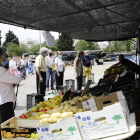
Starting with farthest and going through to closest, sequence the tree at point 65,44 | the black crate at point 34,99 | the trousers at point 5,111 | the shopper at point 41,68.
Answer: the tree at point 65,44 → the shopper at point 41,68 → the black crate at point 34,99 → the trousers at point 5,111

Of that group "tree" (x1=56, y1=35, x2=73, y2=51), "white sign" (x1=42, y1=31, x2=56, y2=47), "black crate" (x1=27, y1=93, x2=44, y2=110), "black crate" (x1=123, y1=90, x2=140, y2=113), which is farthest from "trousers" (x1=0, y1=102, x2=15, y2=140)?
"tree" (x1=56, y1=35, x2=73, y2=51)

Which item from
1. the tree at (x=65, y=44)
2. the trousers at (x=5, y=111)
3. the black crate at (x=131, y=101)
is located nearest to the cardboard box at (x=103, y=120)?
the black crate at (x=131, y=101)

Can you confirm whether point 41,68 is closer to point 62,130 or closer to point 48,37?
point 48,37

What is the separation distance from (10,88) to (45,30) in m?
3.05

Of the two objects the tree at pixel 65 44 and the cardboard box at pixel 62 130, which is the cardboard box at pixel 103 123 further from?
the tree at pixel 65 44

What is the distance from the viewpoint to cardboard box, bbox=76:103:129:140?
75.0 inches

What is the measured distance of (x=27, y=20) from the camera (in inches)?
169

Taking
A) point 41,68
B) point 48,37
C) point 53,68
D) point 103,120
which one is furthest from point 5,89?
point 53,68

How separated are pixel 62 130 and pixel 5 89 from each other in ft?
5.17

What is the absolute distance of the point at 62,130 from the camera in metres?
1.92

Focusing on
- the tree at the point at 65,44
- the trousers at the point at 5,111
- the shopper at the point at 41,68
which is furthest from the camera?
the tree at the point at 65,44

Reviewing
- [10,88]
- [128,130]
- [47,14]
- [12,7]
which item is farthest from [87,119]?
[47,14]

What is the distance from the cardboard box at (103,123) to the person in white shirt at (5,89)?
1.47m

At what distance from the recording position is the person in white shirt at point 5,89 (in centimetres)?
284
